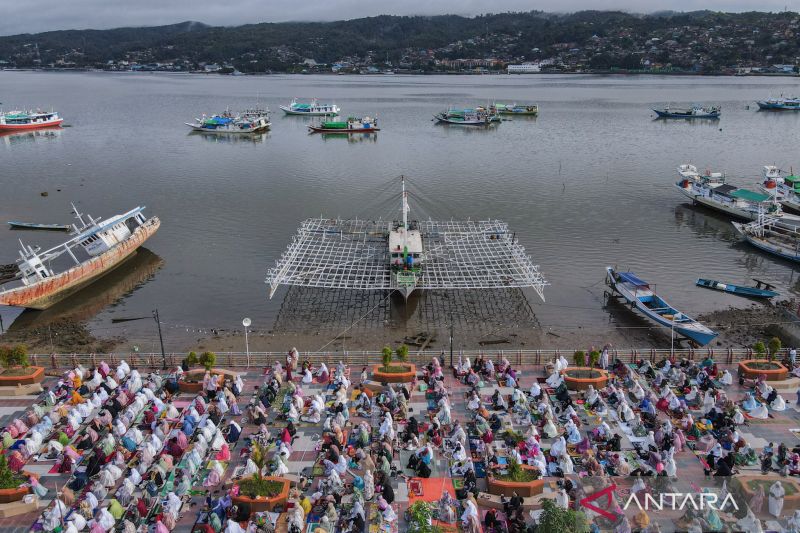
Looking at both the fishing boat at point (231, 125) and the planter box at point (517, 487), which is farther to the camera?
the fishing boat at point (231, 125)

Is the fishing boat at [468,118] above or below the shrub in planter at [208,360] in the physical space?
above

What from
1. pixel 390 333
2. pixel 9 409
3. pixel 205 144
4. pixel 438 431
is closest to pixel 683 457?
pixel 438 431

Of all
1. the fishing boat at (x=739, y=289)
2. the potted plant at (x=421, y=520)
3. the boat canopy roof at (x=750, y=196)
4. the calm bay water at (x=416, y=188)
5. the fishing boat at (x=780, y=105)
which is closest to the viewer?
the potted plant at (x=421, y=520)

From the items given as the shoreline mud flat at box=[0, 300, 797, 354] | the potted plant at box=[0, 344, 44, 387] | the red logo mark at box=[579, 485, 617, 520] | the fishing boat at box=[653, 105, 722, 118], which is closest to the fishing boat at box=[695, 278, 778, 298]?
the shoreline mud flat at box=[0, 300, 797, 354]

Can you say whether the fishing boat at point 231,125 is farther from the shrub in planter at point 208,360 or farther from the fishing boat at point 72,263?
the shrub in planter at point 208,360

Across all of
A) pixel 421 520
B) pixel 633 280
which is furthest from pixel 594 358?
pixel 633 280

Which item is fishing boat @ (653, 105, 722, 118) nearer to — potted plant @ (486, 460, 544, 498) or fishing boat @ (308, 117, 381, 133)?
fishing boat @ (308, 117, 381, 133)

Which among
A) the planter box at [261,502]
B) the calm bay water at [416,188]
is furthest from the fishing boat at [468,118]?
the planter box at [261,502]
